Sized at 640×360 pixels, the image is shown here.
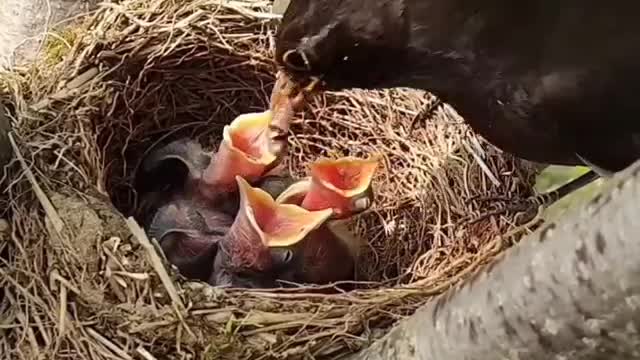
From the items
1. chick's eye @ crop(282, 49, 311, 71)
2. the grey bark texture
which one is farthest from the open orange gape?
the grey bark texture

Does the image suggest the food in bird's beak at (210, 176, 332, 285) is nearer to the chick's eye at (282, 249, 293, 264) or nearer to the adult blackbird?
the chick's eye at (282, 249, 293, 264)

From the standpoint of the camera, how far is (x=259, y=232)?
196 centimetres

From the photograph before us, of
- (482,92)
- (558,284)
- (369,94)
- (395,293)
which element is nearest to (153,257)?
(395,293)

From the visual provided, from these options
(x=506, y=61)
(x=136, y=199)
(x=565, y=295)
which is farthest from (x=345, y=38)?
(x=565, y=295)

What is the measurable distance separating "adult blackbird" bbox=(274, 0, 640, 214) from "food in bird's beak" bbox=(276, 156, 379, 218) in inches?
10.4

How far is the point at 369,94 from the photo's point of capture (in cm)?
242

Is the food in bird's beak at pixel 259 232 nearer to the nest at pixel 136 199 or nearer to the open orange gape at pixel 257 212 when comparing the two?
the open orange gape at pixel 257 212

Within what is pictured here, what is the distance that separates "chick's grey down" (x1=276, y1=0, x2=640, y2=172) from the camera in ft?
5.62

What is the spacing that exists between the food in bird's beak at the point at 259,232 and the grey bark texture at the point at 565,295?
93 centimetres

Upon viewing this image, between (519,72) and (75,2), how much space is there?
3.02 feet

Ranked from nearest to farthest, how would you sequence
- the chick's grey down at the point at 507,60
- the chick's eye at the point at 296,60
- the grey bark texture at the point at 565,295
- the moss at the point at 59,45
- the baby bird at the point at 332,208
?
1. the grey bark texture at the point at 565,295
2. the chick's grey down at the point at 507,60
3. the chick's eye at the point at 296,60
4. the baby bird at the point at 332,208
5. the moss at the point at 59,45

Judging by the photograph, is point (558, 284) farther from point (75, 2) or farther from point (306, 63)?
point (75, 2)

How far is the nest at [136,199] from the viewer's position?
1.74 meters

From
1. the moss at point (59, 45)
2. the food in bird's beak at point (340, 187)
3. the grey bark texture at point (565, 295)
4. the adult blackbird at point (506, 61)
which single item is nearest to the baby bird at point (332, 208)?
the food in bird's beak at point (340, 187)
